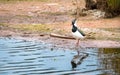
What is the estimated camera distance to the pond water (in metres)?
9.51

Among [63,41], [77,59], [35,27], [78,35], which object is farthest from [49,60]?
[35,27]

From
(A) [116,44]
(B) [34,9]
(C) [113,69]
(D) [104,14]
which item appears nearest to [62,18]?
(D) [104,14]

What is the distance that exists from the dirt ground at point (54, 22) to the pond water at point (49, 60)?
1152mm

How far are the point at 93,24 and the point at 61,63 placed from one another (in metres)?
7.65

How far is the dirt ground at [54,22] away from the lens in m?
14.5

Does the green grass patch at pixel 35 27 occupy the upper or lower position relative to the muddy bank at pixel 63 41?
lower

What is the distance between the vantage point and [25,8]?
2328 centimetres

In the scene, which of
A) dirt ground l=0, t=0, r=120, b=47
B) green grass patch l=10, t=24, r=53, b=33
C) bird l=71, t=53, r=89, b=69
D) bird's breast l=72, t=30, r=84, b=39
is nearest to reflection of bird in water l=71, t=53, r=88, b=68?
bird l=71, t=53, r=89, b=69

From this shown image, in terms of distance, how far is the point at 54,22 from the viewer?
61.2ft

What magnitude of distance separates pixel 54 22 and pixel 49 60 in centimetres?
799

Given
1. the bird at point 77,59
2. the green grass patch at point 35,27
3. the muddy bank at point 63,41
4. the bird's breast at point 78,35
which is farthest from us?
the green grass patch at point 35,27

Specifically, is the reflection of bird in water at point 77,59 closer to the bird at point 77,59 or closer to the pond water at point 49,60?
the bird at point 77,59

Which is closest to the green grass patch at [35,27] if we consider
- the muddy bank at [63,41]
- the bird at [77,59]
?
the muddy bank at [63,41]

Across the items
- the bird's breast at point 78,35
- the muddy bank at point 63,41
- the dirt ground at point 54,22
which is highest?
the bird's breast at point 78,35
